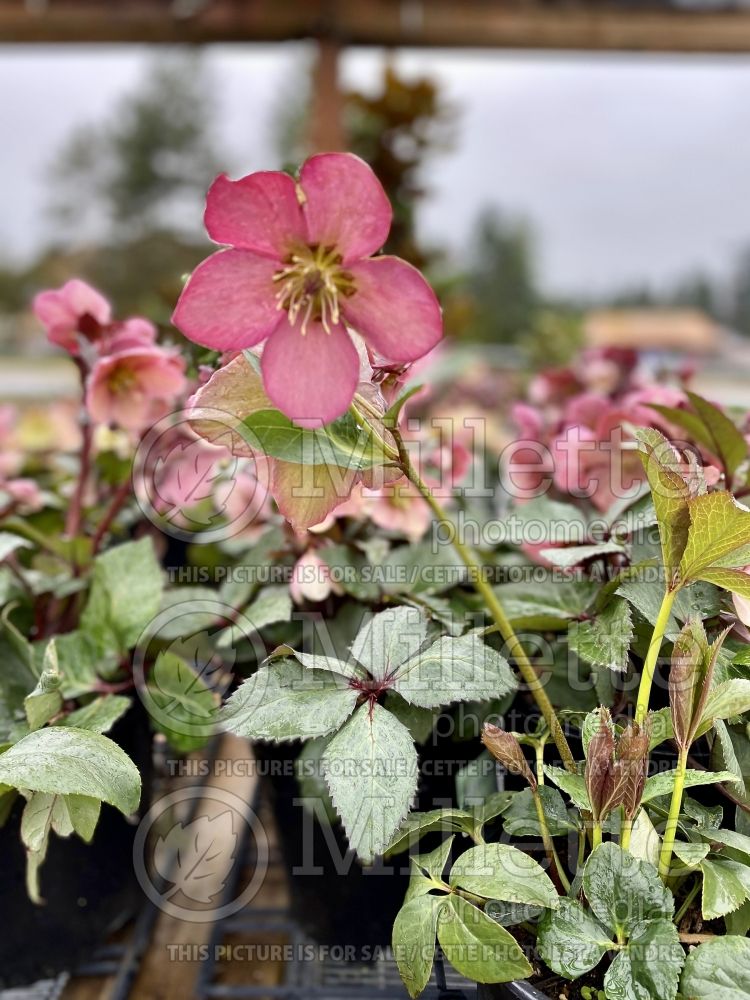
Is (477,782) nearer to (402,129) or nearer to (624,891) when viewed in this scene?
(624,891)

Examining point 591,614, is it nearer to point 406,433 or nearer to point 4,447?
point 406,433

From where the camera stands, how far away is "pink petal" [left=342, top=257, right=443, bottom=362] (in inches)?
12.5

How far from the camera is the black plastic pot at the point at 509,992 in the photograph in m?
0.30

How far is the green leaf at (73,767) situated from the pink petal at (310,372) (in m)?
0.17

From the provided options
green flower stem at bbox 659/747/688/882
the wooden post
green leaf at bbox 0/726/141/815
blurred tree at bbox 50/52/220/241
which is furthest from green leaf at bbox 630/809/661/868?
blurred tree at bbox 50/52/220/241

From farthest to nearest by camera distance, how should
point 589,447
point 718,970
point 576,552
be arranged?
point 589,447, point 576,552, point 718,970

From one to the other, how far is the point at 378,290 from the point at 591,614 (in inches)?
8.1

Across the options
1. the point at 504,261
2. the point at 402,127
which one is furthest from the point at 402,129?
the point at 504,261

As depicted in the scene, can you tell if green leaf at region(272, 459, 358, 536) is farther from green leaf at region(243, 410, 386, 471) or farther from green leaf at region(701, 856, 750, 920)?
green leaf at region(701, 856, 750, 920)

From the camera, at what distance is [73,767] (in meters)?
0.33

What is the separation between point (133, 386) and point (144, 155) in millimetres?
6426

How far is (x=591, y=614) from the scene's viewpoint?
41 cm

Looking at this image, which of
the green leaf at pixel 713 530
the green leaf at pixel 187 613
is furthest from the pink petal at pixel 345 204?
the green leaf at pixel 187 613

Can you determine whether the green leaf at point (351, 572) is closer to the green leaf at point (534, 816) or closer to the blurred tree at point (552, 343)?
the green leaf at point (534, 816)
